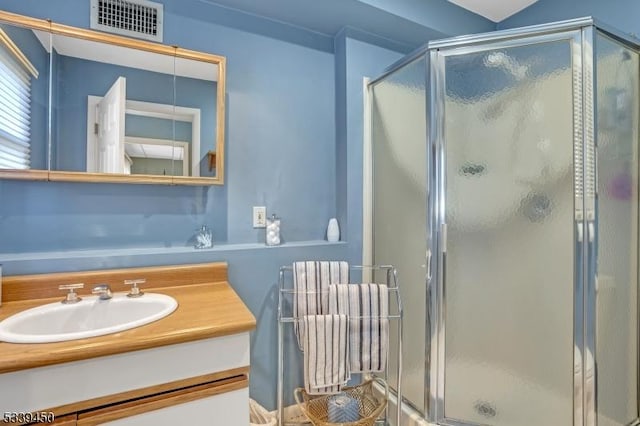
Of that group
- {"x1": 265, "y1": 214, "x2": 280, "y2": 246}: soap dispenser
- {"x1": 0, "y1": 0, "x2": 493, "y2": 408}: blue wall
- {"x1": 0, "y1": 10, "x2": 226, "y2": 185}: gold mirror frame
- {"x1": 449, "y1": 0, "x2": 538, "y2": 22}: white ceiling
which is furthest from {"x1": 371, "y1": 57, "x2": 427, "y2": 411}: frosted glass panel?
{"x1": 0, "y1": 10, "x2": 226, "y2": 185}: gold mirror frame

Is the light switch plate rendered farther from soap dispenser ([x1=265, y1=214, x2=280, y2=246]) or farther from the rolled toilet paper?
the rolled toilet paper

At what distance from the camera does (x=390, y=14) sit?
1655 millimetres

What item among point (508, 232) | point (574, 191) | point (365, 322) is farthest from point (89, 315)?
point (574, 191)

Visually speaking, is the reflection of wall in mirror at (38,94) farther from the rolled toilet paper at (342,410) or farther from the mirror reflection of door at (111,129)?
the rolled toilet paper at (342,410)

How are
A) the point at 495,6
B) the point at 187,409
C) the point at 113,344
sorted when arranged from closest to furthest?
the point at 113,344
the point at 187,409
the point at 495,6

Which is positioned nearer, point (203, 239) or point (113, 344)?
point (113, 344)

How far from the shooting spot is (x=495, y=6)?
1896 mm

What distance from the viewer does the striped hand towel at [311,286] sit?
58.7 inches

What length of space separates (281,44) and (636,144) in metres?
1.78

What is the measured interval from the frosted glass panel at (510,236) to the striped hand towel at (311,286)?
0.56 meters

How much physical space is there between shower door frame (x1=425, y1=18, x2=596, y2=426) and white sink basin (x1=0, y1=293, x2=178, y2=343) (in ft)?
3.74

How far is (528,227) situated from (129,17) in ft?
6.58

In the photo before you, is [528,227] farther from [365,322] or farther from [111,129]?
[111,129]

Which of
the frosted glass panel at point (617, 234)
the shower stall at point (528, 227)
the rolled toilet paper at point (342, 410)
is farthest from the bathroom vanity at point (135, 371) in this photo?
the frosted glass panel at point (617, 234)
